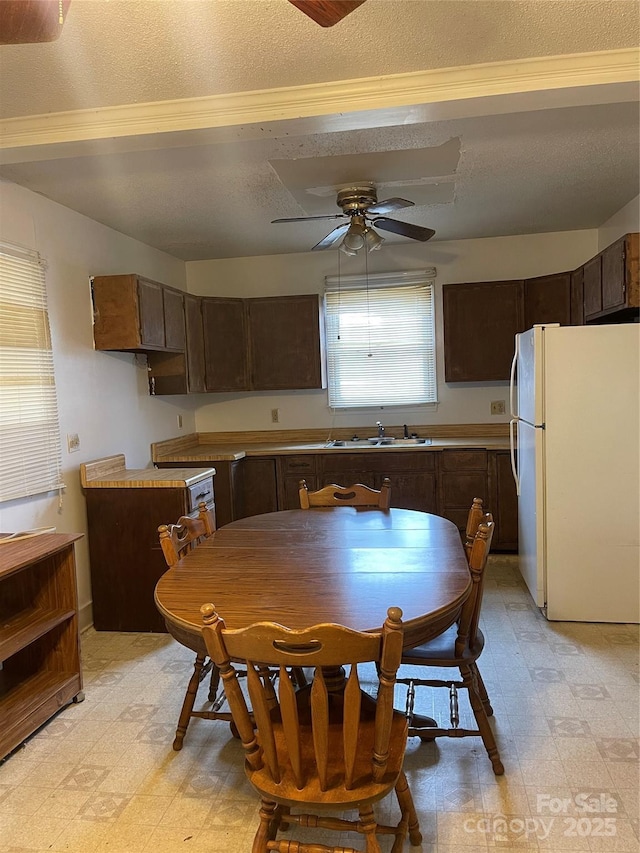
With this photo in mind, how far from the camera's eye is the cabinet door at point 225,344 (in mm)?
4488

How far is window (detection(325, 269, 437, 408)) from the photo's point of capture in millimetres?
4703

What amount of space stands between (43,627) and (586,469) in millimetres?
2753

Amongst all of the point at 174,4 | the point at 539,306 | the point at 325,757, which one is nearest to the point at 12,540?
the point at 325,757

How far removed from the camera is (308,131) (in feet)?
7.36

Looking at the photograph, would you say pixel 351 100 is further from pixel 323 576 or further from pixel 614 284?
pixel 614 284

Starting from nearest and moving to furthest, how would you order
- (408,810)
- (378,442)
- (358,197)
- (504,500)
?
(408,810), (358,197), (504,500), (378,442)

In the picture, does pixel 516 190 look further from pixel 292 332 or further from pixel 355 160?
pixel 292 332

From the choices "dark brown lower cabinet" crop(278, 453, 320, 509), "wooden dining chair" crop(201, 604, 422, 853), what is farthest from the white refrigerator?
"wooden dining chair" crop(201, 604, 422, 853)

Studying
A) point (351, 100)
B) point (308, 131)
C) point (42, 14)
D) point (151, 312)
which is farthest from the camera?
point (151, 312)

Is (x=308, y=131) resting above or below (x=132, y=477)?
above

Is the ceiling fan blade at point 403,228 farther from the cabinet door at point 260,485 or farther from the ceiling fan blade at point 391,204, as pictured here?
the cabinet door at point 260,485

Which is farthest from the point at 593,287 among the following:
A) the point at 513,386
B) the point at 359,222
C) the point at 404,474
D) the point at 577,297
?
the point at 404,474

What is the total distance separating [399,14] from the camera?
168 cm

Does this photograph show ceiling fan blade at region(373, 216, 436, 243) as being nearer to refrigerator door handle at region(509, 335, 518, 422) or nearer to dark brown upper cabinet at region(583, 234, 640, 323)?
refrigerator door handle at region(509, 335, 518, 422)
